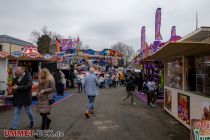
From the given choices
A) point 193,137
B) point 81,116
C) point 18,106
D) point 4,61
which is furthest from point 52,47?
point 193,137

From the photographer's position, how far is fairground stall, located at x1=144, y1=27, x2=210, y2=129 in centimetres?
678

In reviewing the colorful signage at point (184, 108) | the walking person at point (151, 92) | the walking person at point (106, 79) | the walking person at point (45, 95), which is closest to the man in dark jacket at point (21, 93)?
the walking person at point (45, 95)

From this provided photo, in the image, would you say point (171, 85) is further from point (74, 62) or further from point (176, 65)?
point (74, 62)

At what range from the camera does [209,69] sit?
7.54 meters

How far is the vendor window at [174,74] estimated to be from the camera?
31.8 feet

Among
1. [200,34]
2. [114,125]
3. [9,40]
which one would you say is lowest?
[114,125]

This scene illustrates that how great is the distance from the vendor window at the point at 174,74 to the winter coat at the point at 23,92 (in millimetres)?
4931

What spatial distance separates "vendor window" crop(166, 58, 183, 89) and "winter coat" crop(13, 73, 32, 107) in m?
4.93

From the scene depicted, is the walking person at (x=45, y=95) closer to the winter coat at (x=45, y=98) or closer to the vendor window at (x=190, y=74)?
the winter coat at (x=45, y=98)

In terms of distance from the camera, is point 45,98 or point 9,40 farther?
point 9,40

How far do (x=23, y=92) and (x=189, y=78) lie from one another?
503cm

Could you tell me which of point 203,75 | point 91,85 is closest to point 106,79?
point 91,85

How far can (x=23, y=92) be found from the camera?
7457 millimetres

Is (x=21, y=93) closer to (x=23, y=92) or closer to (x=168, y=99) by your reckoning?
(x=23, y=92)
